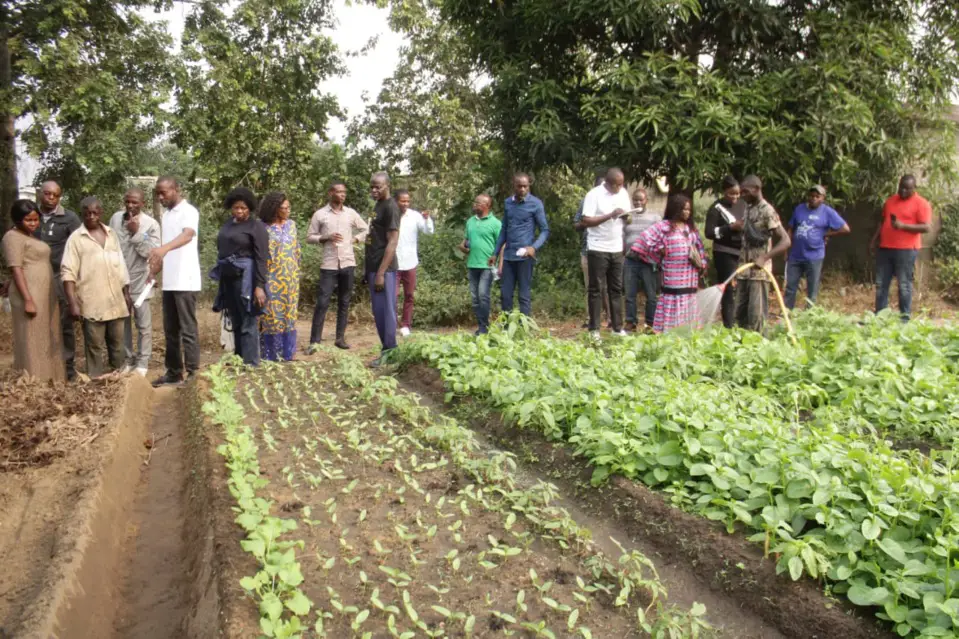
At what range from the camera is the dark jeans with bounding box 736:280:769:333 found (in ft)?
25.0

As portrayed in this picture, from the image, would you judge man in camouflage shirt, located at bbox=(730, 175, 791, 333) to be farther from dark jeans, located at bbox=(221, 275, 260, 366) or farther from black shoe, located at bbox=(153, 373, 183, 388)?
black shoe, located at bbox=(153, 373, 183, 388)

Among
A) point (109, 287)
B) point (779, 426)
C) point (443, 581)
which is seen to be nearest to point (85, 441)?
point (109, 287)

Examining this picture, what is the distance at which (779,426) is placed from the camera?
412 cm

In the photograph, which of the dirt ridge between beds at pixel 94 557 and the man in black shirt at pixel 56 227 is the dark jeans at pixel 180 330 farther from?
the dirt ridge between beds at pixel 94 557

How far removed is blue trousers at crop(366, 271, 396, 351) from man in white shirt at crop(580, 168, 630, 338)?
209 cm

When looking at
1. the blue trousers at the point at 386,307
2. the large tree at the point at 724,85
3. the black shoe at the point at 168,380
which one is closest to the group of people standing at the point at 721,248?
the large tree at the point at 724,85

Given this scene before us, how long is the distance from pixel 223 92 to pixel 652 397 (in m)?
10.6

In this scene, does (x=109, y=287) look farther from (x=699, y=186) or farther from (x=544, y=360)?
(x=699, y=186)

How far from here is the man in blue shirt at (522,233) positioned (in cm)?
825

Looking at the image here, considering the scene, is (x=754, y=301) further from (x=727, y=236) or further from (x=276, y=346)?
(x=276, y=346)

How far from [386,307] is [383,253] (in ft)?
1.71

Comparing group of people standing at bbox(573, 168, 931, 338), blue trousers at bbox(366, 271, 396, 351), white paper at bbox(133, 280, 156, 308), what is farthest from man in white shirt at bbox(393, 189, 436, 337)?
white paper at bbox(133, 280, 156, 308)

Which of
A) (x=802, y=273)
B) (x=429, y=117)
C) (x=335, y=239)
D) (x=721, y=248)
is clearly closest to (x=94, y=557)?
(x=335, y=239)

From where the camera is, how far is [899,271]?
9.11 metres
